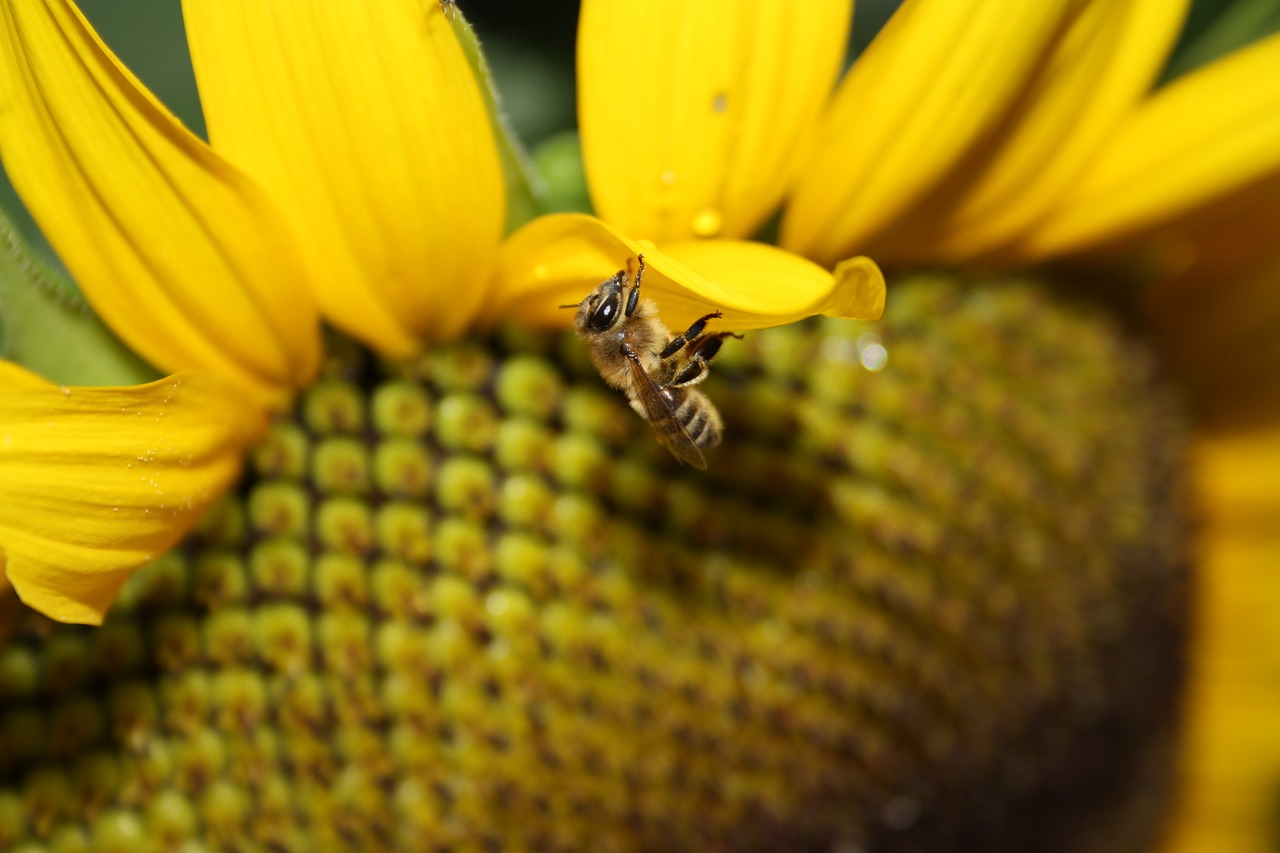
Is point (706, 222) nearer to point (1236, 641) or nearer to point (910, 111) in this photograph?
point (910, 111)

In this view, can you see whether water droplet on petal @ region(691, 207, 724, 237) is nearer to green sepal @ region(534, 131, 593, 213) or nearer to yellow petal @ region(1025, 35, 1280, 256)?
green sepal @ region(534, 131, 593, 213)

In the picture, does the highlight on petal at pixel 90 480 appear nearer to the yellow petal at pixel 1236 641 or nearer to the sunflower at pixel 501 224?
the sunflower at pixel 501 224

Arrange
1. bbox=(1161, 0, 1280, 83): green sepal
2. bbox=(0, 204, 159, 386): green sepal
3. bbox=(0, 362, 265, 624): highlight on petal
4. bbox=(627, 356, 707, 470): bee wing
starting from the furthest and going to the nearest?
bbox=(1161, 0, 1280, 83): green sepal, bbox=(627, 356, 707, 470): bee wing, bbox=(0, 204, 159, 386): green sepal, bbox=(0, 362, 265, 624): highlight on petal

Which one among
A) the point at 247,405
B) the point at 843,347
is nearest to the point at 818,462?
the point at 843,347

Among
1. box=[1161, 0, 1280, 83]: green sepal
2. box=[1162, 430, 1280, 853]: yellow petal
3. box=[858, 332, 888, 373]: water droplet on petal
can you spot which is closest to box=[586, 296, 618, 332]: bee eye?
box=[858, 332, 888, 373]: water droplet on petal

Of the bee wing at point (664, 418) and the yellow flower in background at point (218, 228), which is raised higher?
the yellow flower in background at point (218, 228)

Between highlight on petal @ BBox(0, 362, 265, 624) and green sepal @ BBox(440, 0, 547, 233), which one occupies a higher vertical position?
green sepal @ BBox(440, 0, 547, 233)

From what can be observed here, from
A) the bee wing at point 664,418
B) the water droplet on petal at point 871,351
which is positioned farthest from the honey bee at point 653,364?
the water droplet on petal at point 871,351

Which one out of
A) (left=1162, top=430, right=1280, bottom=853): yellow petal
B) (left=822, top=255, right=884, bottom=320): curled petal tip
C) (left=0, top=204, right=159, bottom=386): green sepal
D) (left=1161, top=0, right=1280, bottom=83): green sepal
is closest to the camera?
(left=822, top=255, right=884, bottom=320): curled petal tip

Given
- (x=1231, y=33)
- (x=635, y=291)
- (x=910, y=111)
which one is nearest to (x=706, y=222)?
(x=635, y=291)
